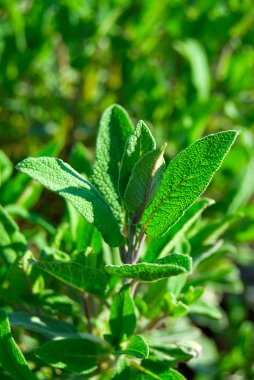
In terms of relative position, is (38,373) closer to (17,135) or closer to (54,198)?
(54,198)

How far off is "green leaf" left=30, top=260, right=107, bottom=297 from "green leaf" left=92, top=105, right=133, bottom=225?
0.38ft

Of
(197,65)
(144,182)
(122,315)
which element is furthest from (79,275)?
(197,65)

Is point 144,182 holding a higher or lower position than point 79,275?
higher

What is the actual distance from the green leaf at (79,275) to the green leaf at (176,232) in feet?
0.42

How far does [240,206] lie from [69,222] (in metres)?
0.63

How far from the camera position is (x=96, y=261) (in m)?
1.33

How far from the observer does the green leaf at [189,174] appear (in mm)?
1031

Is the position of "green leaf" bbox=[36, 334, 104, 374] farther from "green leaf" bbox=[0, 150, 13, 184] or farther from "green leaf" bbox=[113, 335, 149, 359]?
"green leaf" bbox=[0, 150, 13, 184]

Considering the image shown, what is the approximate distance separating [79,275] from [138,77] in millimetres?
1319

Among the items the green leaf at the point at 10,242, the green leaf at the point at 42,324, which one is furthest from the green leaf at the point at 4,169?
the green leaf at the point at 42,324

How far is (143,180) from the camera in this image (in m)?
1.05

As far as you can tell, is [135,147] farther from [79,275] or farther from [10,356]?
[10,356]

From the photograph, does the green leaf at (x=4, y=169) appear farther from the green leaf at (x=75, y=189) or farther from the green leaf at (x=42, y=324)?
the green leaf at (x=75, y=189)

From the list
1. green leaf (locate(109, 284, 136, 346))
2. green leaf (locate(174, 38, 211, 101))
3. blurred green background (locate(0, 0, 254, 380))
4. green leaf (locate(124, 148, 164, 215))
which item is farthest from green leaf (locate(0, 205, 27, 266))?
green leaf (locate(174, 38, 211, 101))
